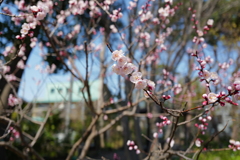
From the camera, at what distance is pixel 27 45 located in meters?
3.64

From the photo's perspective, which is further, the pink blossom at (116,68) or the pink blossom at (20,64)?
the pink blossom at (20,64)

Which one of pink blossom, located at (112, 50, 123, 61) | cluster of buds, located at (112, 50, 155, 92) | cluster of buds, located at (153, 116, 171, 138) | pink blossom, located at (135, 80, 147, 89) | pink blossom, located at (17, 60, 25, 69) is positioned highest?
pink blossom, located at (17, 60, 25, 69)

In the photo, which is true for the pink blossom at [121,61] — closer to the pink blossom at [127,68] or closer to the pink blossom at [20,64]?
the pink blossom at [127,68]

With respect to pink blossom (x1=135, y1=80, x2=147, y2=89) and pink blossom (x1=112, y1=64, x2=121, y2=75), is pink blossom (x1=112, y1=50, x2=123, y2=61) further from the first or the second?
pink blossom (x1=135, y1=80, x2=147, y2=89)

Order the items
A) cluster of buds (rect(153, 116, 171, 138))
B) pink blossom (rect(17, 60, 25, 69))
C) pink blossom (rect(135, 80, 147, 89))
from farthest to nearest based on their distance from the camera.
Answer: pink blossom (rect(17, 60, 25, 69)) < cluster of buds (rect(153, 116, 171, 138)) < pink blossom (rect(135, 80, 147, 89))

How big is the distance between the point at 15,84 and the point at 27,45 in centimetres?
81

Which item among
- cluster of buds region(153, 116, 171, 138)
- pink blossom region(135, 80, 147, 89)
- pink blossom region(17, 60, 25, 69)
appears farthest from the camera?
pink blossom region(17, 60, 25, 69)

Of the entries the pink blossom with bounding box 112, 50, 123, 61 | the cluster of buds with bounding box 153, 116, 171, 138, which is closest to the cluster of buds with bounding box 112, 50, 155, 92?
the pink blossom with bounding box 112, 50, 123, 61

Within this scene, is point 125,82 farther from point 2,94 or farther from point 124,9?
point 2,94

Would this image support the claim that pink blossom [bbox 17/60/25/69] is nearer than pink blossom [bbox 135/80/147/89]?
No

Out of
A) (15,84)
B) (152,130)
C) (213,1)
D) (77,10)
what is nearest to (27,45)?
(15,84)

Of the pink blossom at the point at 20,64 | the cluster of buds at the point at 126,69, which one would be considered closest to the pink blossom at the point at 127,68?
the cluster of buds at the point at 126,69

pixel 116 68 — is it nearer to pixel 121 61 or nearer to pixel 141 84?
pixel 121 61

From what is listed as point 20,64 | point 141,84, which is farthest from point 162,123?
point 20,64
